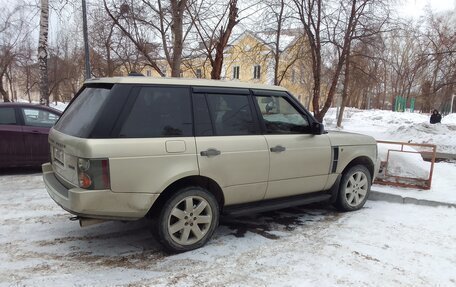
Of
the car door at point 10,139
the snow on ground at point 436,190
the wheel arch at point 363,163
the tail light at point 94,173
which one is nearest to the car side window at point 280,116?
the wheel arch at point 363,163

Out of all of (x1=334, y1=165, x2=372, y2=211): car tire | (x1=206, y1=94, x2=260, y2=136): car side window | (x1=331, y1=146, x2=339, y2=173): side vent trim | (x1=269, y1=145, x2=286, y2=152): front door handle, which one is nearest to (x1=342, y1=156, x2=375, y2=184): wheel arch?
(x1=334, y1=165, x2=372, y2=211): car tire

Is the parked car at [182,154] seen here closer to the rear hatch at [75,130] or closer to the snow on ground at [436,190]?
the rear hatch at [75,130]

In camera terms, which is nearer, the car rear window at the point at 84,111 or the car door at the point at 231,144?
the car rear window at the point at 84,111

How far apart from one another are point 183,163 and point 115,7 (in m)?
9.62

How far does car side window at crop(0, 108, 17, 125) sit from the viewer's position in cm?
739

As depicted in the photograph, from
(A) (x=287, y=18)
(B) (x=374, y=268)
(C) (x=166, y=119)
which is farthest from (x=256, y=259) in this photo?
(A) (x=287, y=18)

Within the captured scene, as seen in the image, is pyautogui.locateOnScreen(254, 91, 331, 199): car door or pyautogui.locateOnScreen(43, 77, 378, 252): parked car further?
pyautogui.locateOnScreen(254, 91, 331, 199): car door

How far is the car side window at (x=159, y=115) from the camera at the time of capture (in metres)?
3.54

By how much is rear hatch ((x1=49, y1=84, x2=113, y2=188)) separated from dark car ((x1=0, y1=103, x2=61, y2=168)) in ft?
12.8

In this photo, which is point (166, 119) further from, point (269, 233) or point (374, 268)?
point (374, 268)

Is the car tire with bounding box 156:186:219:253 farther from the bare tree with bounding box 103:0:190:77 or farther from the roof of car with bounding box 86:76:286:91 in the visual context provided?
the bare tree with bounding box 103:0:190:77

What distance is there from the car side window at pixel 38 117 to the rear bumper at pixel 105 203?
4679 millimetres

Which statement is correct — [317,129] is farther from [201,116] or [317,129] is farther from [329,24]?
[329,24]

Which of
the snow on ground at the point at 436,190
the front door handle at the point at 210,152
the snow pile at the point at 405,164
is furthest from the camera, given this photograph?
the snow pile at the point at 405,164
